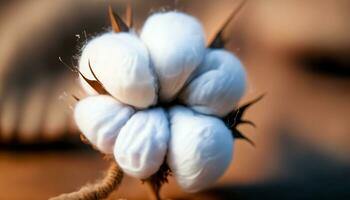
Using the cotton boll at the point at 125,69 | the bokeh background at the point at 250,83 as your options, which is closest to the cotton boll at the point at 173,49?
the cotton boll at the point at 125,69

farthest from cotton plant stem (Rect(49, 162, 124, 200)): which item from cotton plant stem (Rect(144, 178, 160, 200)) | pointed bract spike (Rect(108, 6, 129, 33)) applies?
pointed bract spike (Rect(108, 6, 129, 33))

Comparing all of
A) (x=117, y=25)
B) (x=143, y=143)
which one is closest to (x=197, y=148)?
(x=143, y=143)

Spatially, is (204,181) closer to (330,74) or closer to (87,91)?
(87,91)

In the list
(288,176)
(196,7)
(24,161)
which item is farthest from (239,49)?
(24,161)

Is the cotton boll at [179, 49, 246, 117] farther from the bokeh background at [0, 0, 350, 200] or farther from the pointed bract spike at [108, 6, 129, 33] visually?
the bokeh background at [0, 0, 350, 200]

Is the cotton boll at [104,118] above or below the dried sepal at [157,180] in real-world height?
above

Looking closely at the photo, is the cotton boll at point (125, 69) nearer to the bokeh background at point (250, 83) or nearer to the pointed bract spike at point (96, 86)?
the pointed bract spike at point (96, 86)
